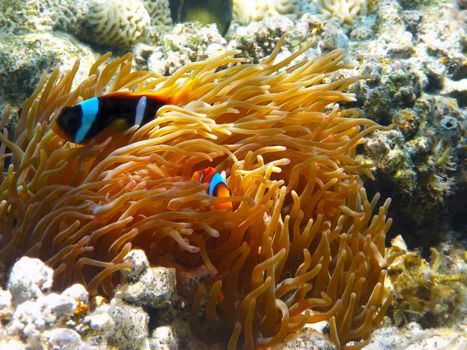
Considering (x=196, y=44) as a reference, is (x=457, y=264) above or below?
below

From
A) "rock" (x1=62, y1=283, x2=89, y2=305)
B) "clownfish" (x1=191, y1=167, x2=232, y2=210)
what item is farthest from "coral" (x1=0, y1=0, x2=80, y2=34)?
"rock" (x1=62, y1=283, x2=89, y2=305)

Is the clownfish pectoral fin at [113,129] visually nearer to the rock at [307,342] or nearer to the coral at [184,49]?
the rock at [307,342]

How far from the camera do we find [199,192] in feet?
6.86

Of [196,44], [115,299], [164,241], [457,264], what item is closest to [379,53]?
[196,44]

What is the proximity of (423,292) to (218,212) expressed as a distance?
143 cm

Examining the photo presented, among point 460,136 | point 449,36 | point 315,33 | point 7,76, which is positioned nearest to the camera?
point 7,76

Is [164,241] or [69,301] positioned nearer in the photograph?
[69,301]

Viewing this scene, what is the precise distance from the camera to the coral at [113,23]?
3889 mm

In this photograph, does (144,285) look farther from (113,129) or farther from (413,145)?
(413,145)

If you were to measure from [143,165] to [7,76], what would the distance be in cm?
151

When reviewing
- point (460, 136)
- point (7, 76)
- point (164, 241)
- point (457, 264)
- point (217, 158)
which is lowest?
point (457, 264)

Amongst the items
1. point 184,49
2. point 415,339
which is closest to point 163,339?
point 415,339

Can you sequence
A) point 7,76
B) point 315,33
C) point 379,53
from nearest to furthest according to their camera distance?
1. point 7,76
2. point 379,53
3. point 315,33

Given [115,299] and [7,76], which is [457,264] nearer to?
[115,299]
